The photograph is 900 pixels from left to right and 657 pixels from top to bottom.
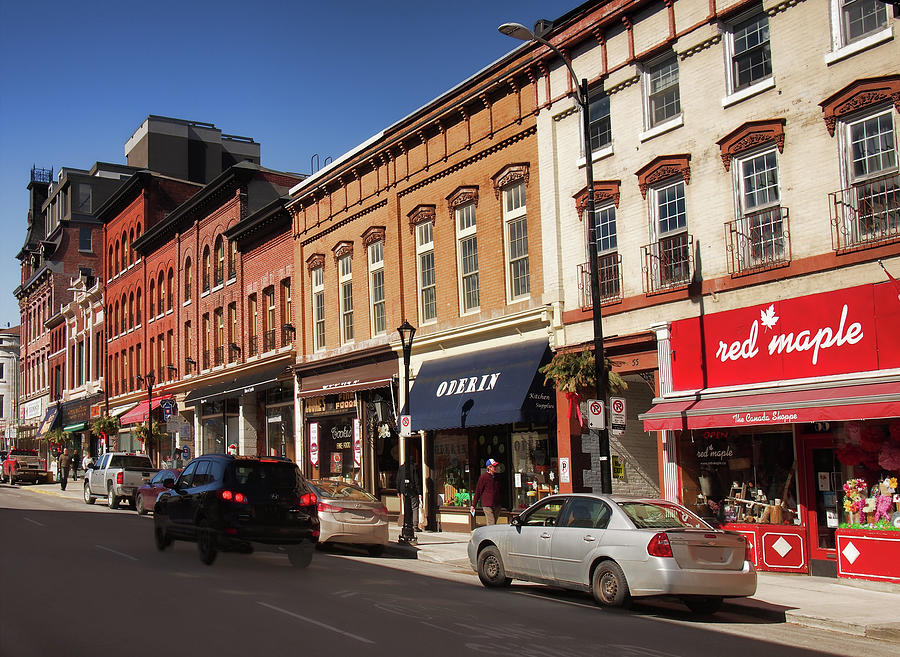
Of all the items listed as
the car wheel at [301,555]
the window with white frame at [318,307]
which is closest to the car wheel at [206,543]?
the car wheel at [301,555]

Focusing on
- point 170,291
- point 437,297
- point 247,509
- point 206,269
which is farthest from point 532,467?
point 170,291

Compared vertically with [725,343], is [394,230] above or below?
above

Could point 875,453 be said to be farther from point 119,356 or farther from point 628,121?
point 119,356

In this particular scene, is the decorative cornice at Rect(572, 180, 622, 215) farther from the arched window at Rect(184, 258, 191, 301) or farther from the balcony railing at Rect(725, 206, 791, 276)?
the arched window at Rect(184, 258, 191, 301)

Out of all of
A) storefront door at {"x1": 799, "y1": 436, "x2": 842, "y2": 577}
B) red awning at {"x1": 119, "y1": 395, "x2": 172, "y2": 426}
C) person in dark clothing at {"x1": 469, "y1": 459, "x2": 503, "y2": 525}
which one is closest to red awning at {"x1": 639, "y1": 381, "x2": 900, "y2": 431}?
storefront door at {"x1": 799, "y1": 436, "x2": 842, "y2": 577}

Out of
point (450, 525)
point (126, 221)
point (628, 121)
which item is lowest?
point (450, 525)

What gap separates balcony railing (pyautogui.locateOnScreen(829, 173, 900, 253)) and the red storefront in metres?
0.84

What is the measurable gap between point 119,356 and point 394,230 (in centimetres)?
3392

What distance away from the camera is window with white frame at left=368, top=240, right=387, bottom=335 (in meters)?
27.9

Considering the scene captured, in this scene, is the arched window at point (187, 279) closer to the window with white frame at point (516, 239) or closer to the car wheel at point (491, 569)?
the window with white frame at point (516, 239)

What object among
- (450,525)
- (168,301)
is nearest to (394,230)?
(450,525)

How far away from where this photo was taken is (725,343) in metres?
16.7

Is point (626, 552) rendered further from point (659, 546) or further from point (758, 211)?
point (758, 211)

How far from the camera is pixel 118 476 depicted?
3297 centimetres
